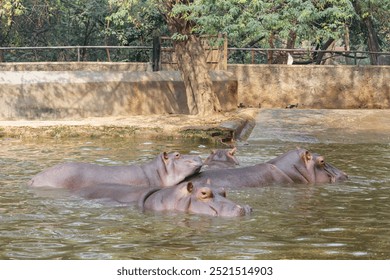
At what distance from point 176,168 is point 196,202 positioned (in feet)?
4.65

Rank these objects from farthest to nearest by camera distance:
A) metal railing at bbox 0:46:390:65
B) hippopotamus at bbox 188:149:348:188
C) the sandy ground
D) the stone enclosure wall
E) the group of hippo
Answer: metal railing at bbox 0:46:390:65 < the stone enclosure wall < the sandy ground < hippopotamus at bbox 188:149:348:188 < the group of hippo

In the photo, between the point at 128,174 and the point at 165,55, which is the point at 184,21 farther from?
the point at 128,174

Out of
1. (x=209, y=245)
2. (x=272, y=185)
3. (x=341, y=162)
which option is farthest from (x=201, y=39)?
(x=209, y=245)

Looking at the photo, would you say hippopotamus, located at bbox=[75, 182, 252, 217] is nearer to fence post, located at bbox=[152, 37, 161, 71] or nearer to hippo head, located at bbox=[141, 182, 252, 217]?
hippo head, located at bbox=[141, 182, 252, 217]

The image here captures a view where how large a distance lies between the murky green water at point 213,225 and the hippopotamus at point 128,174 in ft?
0.74

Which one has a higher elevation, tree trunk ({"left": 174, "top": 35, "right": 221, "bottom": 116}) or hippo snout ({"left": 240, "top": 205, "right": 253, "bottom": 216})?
tree trunk ({"left": 174, "top": 35, "right": 221, "bottom": 116})

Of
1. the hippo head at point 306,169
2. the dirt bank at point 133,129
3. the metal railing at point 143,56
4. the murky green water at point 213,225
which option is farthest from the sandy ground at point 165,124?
the metal railing at point 143,56

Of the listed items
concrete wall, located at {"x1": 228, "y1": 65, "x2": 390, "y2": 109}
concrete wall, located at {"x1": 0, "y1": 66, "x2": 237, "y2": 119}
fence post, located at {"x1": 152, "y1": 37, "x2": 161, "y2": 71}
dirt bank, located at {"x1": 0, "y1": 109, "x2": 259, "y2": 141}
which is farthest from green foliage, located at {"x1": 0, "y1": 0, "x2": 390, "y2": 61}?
dirt bank, located at {"x1": 0, "y1": 109, "x2": 259, "y2": 141}

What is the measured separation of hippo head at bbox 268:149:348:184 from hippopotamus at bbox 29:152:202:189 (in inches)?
48.8

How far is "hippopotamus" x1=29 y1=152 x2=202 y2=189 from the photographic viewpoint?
30.5 feet

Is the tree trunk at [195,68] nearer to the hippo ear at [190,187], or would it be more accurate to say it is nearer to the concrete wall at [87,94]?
the concrete wall at [87,94]

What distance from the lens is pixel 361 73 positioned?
2005cm

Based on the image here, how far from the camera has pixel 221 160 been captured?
1073cm

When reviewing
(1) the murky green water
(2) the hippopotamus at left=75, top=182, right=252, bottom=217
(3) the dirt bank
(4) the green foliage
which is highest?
(4) the green foliage
